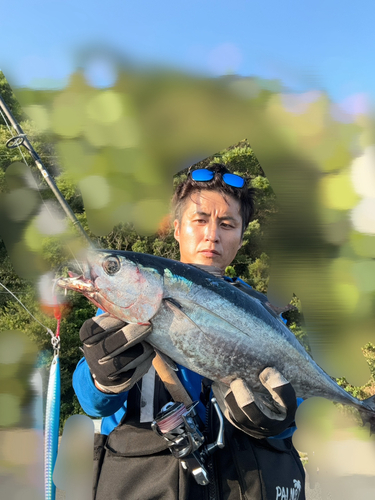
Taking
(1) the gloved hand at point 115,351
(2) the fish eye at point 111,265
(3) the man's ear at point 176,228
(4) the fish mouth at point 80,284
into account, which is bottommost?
(1) the gloved hand at point 115,351

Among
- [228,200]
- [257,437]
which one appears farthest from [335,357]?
[228,200]

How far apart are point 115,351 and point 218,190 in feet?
3.60

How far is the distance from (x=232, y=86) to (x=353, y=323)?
1131 mm

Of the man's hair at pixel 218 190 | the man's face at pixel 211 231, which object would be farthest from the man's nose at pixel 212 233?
the man's hair at pixel 218 190

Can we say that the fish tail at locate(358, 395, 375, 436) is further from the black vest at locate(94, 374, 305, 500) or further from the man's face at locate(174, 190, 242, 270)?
the man's face at locate(174, 190, 242, 270)

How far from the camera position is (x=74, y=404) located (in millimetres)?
6102

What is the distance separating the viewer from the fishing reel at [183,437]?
1.33m

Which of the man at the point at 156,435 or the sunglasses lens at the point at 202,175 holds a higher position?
the sunglasses lens at the point at 202,175

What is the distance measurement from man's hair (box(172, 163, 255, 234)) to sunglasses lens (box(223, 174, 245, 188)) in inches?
0.7

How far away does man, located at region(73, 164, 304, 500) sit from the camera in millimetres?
1309

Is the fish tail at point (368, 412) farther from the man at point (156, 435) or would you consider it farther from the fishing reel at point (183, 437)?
the fishing reel at point (183, 437)

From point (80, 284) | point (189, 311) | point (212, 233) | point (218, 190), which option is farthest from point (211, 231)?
point (80, 284)

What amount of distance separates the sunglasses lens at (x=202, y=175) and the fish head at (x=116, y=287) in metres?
0.93

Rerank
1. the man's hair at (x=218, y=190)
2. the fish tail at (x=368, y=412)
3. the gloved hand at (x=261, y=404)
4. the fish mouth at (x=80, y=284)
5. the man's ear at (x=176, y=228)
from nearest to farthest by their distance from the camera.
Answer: the fish mouth at (x=80, y=284) < the gloved hand at (x=261, y=404) < the fish tail at (x=368, y=412) < the man's hair at (x=218, y=190) < the man's ear at (x=176, y=228)
